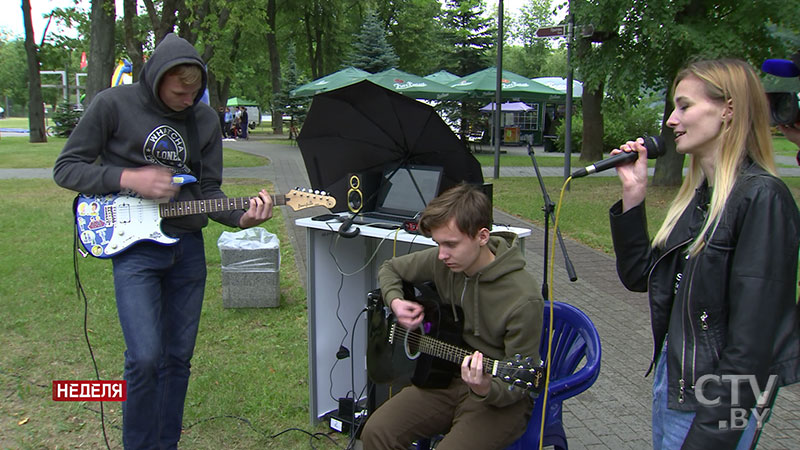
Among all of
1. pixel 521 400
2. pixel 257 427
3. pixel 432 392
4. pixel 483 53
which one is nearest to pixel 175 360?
pixel 257 427

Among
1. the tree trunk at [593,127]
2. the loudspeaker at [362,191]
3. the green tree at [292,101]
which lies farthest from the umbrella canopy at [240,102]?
the loudspeaker at [362,191]

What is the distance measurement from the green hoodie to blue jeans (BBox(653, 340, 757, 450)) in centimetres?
52

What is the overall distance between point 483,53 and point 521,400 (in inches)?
1583

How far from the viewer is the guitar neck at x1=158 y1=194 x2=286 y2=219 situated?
3189mm

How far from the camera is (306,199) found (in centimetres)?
359

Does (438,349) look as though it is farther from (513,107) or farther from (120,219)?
(513,107)

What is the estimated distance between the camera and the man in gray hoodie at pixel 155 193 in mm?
3029

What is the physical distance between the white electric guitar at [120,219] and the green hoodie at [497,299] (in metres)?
1.15

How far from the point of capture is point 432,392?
288cm

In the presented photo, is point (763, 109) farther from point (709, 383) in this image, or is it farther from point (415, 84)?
point (415, 84)

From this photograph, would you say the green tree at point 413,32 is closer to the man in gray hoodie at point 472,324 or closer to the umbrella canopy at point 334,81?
the umbrella canopy at point 334,81

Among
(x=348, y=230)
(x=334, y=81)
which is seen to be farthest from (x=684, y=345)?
(x=334, y=81)

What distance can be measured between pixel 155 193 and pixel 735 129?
2474 millimetres

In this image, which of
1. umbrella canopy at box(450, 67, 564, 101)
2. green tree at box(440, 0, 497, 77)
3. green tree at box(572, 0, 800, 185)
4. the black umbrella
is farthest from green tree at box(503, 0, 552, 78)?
the black umbrella
